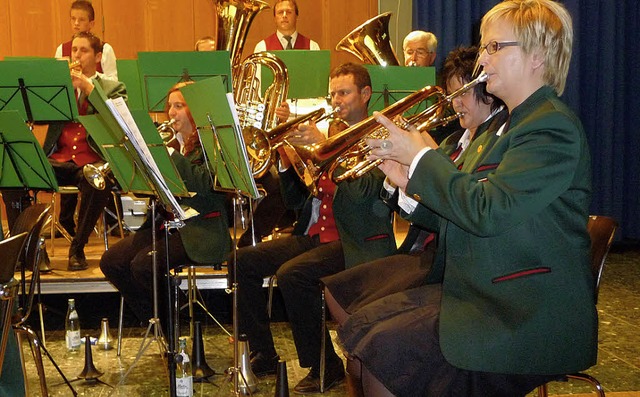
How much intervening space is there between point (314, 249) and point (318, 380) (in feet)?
2.11

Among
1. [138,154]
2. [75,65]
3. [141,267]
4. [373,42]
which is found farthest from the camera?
[75,65]

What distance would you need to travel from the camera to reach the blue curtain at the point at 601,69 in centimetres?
727

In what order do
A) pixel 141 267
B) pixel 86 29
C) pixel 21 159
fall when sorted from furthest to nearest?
pixel 86 29, pixel 141 267, pixel 21 159

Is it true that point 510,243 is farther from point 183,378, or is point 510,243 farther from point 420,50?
point 420,50

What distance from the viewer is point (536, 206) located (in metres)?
2.10

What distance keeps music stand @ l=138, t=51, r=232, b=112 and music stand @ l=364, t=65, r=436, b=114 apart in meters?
0.82

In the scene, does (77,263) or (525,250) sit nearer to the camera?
(525,250)

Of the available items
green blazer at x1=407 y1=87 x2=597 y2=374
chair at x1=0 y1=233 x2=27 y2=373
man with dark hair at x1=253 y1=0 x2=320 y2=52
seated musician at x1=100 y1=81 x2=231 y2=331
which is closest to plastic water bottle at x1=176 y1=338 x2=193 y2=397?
seated musician at x1=100 y1=81 x2=231 y2=331

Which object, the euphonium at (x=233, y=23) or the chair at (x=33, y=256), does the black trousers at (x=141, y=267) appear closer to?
the chair at (x=33, y=256)

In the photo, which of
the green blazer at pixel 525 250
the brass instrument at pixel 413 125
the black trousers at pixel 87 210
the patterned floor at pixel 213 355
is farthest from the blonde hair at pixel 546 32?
the black trousers at pixel 87 210

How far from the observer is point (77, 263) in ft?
17.5

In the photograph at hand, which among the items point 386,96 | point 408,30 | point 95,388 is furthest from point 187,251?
point 408,30

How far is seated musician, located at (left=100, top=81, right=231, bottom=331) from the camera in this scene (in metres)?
4.26

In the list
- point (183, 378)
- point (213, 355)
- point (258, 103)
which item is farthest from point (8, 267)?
point (213, 355)
